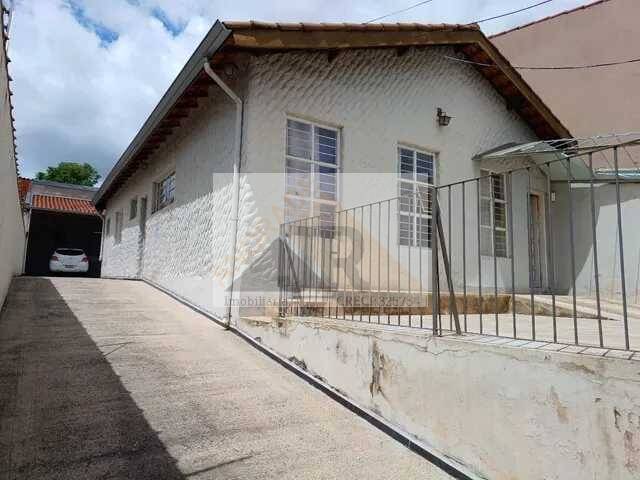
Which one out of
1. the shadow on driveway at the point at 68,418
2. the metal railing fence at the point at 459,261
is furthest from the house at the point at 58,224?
the shadow on driveway at the point at 68,418

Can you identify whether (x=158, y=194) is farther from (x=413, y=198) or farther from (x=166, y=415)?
(x=166, y=415)

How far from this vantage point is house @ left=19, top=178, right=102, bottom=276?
19.8 m

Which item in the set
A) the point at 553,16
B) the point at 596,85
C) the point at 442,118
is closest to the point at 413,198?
the point at 442,118

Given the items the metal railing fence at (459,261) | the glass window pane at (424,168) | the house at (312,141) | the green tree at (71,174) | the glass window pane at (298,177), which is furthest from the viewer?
the green tree at (71,174)

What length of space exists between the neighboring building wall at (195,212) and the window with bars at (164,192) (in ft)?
0.43

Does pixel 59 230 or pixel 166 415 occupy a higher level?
pixel 59 230

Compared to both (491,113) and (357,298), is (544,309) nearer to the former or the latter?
(357,298)

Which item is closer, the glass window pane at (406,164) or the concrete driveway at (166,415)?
the concrete driveway at (166,415)

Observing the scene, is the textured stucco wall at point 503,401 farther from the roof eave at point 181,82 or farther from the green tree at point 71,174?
the green tree at point 71,174

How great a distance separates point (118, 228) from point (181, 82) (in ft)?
30.1

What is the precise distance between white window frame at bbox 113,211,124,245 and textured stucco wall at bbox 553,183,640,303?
12043 millimetres

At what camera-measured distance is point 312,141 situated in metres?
6.42

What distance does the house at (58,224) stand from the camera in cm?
1976

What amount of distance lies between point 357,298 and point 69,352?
3069 mm
